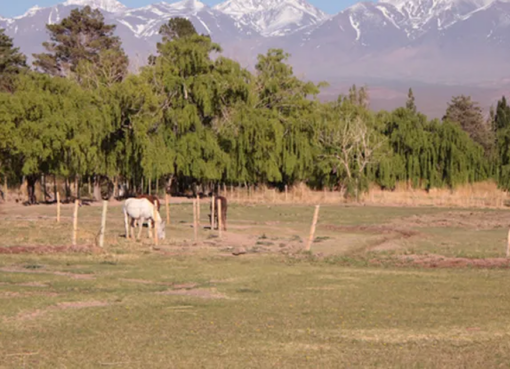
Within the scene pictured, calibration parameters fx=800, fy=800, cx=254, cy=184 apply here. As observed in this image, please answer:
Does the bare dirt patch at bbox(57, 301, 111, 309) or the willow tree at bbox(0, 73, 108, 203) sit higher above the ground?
the willow tree at bbox(0, 73, 108, 203)

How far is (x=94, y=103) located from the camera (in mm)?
59781

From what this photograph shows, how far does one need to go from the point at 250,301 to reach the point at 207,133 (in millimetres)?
48541

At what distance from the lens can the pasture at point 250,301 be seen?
39.5 feet

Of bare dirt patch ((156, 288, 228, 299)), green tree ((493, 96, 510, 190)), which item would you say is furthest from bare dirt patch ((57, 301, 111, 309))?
green tree ((493, 96, 510, 190))

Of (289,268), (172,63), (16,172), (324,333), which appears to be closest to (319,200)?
(172,63)

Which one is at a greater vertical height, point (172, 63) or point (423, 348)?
point (172, 63)

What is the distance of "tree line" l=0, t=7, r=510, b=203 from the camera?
186 feet

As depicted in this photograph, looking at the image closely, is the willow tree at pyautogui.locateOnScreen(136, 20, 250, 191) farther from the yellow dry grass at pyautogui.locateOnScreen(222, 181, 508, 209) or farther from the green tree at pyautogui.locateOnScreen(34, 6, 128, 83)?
the green tree at pyautogui.locateOnScreen(34, 6, 128, 83)

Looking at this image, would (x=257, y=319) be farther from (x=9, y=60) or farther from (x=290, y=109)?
(x=9, y=60)

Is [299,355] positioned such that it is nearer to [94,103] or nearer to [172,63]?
[94,103]

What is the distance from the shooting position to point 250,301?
17516 millimetres

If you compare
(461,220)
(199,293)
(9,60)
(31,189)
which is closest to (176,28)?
(9,60)

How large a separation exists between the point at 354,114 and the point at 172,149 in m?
22.2

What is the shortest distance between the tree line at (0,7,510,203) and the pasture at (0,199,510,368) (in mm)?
20712
